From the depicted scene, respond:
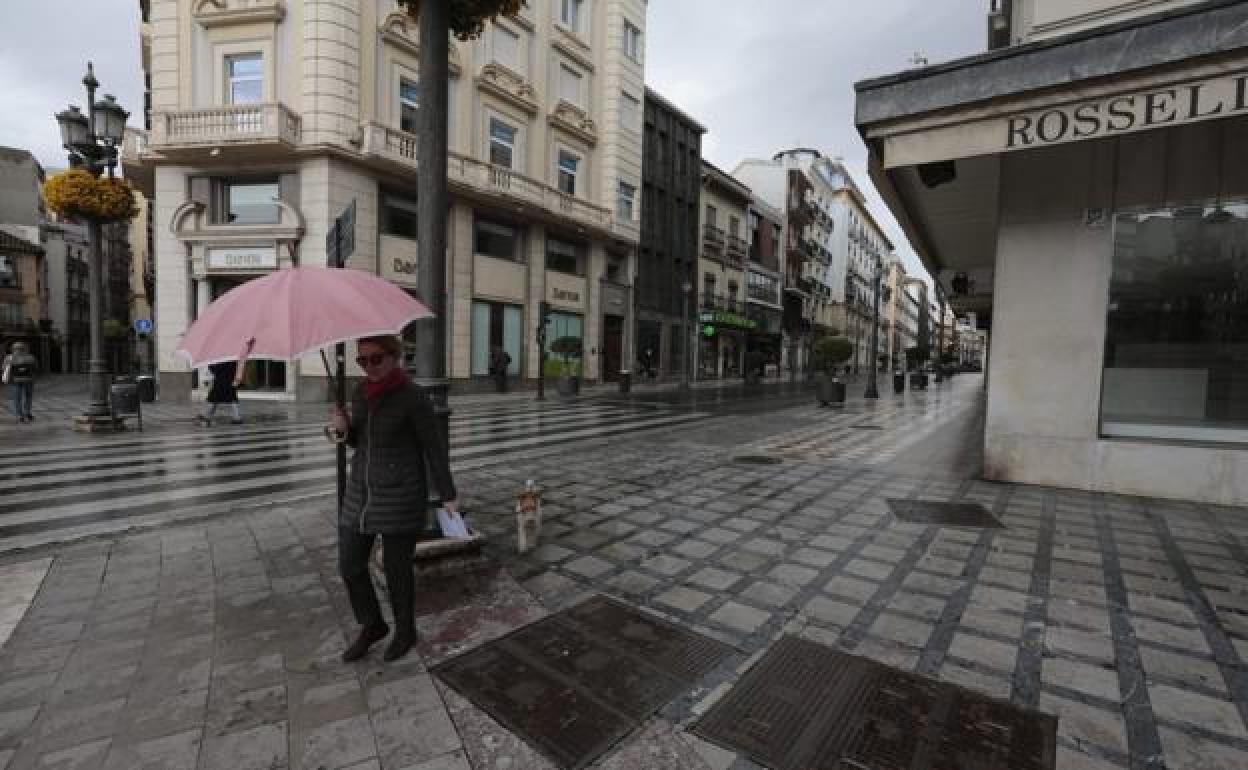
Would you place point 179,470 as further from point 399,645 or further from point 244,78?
point 244,78

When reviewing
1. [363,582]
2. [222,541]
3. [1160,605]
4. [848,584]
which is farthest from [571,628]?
[1160,605]

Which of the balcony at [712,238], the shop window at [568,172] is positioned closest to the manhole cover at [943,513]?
the shop window at [568,172]

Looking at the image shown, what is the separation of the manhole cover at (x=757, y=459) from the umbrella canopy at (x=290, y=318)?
21.0ft

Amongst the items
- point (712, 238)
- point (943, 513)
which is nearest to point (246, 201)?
point (943, 513)

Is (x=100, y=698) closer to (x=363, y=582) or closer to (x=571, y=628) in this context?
(x=363, y=582)

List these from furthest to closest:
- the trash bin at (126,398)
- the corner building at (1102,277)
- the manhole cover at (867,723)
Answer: the trash bin at (126,398), the corner building at (1102,277), the manhole cover at (867,723)

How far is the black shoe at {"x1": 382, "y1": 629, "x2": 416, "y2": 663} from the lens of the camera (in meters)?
2.82

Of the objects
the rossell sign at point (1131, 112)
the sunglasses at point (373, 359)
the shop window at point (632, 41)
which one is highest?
the shop window at point (632, 41)

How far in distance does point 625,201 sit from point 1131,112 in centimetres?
2413

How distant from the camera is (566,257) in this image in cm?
2467

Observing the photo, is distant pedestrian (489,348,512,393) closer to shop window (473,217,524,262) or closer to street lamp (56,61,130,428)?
shop window (473,217,524,262)

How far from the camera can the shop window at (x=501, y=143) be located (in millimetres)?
20689

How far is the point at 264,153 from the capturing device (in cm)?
1562

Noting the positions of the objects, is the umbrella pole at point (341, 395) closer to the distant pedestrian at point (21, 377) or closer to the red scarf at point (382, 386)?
the red scarf at point (382, 386)
